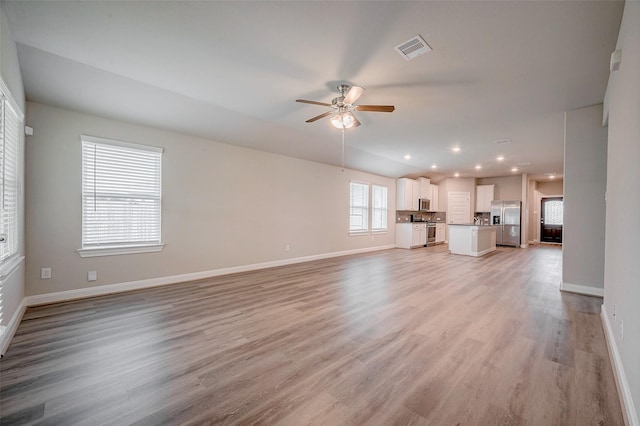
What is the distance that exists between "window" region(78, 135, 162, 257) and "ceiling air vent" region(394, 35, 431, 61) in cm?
398

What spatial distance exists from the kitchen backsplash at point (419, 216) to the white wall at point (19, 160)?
9.61m

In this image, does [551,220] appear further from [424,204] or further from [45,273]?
[45,273]

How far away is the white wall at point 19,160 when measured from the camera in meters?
2.23

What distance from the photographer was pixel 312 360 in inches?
86.4

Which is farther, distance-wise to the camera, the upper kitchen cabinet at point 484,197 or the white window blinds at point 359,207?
the upper kitchen cabinet at point 484,197

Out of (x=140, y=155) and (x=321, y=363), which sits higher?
(x=140, y=155)

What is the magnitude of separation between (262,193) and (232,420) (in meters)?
4.69

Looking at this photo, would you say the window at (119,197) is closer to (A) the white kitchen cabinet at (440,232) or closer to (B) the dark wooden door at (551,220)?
(A) the white kitchen cabinet at (440,232)

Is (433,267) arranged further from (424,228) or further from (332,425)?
(332,425)

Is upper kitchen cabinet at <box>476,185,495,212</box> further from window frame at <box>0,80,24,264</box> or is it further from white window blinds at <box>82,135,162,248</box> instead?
window frame at <box>0,80,24,264</box>

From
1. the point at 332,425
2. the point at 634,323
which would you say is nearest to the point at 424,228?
the point at 634,323

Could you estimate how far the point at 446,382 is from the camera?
191cm

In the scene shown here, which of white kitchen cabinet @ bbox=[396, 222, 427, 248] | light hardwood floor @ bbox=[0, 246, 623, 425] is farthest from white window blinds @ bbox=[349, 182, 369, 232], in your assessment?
light hardwood floor @ bbox=[0, 246, 623, 425]

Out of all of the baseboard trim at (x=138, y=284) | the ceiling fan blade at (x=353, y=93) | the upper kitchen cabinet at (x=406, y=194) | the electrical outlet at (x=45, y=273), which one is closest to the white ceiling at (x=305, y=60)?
the ceiling fan blade at (x=353, y=93)
